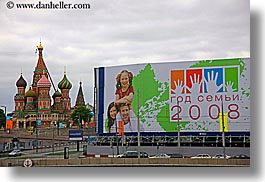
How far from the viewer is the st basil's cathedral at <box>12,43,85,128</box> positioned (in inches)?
335

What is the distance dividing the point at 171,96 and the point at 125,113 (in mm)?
585

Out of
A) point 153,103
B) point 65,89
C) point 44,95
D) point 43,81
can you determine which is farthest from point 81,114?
point 153,103

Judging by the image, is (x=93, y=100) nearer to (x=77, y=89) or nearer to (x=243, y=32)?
(x=77, y=89)

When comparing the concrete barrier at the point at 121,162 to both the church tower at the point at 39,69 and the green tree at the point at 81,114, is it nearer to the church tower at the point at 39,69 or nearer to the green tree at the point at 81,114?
the green tree at the point at 81,114

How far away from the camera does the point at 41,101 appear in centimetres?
866

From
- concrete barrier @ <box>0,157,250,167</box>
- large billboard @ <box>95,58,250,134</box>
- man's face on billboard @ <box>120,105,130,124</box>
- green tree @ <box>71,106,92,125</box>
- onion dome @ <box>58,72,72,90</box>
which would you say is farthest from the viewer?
man's face on billboard @ <box>120,105,130,124</box>

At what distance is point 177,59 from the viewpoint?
8.55m

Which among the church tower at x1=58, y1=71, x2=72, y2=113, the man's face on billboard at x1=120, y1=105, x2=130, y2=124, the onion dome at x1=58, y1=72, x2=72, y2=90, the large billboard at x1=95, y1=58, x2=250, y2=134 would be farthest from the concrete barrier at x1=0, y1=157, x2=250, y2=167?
the onion dome at x1=58, y1=72, x2=72, y2=90

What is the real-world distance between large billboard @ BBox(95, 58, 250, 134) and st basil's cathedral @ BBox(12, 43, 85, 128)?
0.36m

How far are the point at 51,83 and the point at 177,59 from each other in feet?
4.77

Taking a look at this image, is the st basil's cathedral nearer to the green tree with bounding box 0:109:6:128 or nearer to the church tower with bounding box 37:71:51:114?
the church tower with bounding box 37:71:51:114

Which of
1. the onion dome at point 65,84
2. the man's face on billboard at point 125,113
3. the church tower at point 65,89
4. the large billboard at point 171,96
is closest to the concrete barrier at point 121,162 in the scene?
the large billboard at point 171,96

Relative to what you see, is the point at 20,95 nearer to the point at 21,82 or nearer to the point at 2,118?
the point at 21,82

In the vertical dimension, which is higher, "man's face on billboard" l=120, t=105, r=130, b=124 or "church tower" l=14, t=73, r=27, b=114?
"church tower" l=14, t=73, r=27, b=114
